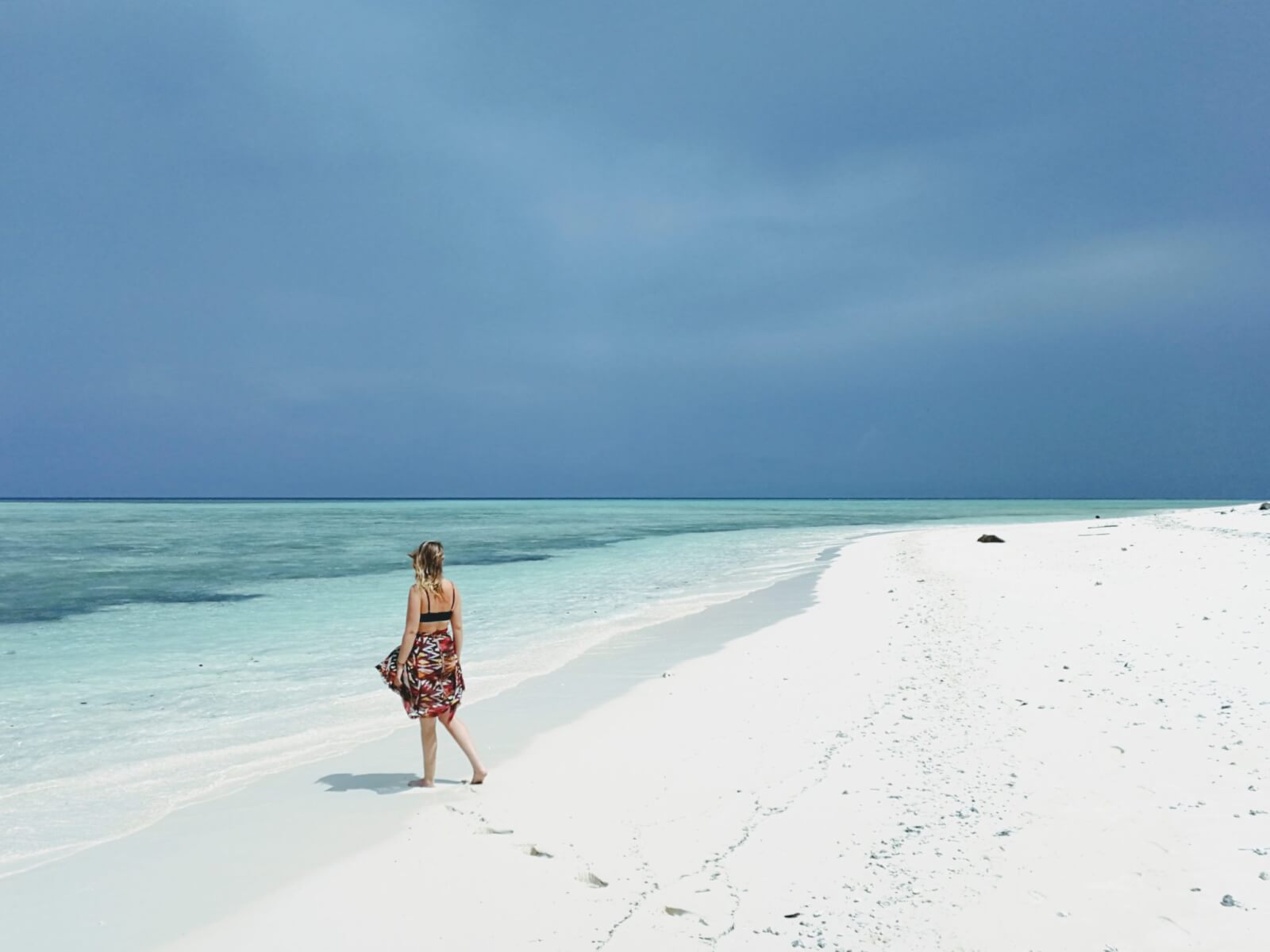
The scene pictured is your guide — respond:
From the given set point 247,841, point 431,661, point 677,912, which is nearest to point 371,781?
point 247,841

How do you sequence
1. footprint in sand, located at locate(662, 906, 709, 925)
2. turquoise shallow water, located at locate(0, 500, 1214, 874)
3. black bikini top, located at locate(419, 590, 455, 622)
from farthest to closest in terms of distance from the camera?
turquoise shallow water, located at locate(0, 500, 1214, 874) → black bikini top, located at locate(419, 590, 455, 622) → footprint in sand, located at locate(662, 906, 709, 925)

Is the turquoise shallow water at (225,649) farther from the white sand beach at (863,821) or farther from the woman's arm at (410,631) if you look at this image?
the woman's arm at (410,631)

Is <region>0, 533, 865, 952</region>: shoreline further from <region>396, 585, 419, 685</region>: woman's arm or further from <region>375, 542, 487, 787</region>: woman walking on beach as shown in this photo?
<region>396, 585, 419, 685</region>: woman's arm

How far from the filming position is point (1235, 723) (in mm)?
6781

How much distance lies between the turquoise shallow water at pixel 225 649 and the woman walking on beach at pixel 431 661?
2065 millimetres

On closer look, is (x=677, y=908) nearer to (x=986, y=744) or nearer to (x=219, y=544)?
(x=986, y=744)

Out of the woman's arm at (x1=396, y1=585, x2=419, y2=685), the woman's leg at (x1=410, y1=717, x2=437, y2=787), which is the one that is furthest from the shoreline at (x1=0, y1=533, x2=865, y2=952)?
the woman's arm at (x1=396, y1=585, x2=419, y2=685)

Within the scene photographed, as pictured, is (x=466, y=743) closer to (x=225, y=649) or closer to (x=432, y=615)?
(x=432, y=615)

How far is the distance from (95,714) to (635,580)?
16197 mm

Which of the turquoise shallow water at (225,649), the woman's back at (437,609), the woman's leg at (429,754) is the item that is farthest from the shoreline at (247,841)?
the woman's back at (437,609)

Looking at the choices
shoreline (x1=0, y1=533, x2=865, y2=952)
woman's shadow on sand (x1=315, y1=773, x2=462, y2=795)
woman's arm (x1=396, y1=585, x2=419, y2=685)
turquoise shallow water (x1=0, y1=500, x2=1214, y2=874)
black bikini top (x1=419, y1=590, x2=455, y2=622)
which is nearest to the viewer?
shoreline (x1=0, y1=533, x2=865, y2=952)

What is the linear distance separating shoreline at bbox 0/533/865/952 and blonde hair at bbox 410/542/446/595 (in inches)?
69.4

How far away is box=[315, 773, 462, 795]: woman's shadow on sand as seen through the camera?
6660 millimetres

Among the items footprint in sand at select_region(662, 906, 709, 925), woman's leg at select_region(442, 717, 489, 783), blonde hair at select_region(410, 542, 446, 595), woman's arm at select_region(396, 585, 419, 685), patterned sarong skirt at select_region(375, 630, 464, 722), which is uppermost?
blonde hair at select_region(410, 542, 446, 595)
